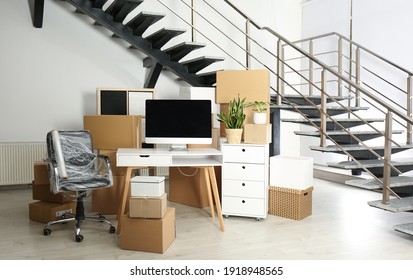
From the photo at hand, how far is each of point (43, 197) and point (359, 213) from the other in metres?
3.18

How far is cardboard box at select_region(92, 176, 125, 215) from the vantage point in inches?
158

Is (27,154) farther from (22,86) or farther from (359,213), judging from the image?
(359,213)

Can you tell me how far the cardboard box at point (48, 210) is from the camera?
12.1 ft

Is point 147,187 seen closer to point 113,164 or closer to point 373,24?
point 113,164

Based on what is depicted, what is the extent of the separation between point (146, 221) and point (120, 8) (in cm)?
263

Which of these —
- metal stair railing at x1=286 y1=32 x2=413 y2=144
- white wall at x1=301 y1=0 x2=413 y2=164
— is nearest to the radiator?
metal stair railing at x1=286 y1=32 x2=413 y2=144

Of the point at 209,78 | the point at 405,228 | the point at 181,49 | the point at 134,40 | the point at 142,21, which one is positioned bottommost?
the point at 405,228

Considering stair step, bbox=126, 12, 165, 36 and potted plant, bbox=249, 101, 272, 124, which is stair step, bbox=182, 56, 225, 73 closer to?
stair step, bbox=126, 12, 165, 36

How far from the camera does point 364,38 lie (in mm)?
5441

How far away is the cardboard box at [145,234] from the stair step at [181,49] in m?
2.15

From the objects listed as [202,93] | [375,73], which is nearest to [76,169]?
[202,93]

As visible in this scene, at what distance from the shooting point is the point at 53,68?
5.18m

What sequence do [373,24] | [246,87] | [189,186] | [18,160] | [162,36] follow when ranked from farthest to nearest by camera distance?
[373,24], [18,160], [162,36], [189,186], [246,87]

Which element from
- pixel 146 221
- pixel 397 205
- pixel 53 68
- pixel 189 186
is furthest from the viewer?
pixel 53 68
